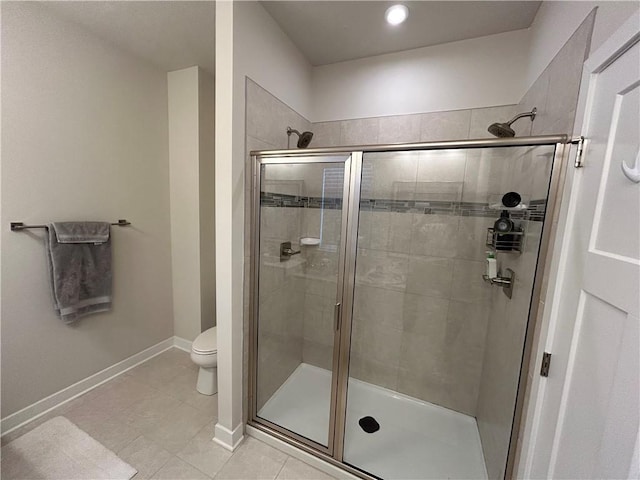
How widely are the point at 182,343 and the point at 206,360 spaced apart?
0.92 metres

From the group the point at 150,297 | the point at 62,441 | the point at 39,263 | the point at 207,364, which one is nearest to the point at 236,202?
the point at 207,364

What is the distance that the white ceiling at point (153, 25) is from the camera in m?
1.50

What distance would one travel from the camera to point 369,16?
1501 mm

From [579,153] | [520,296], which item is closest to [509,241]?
[520,296]

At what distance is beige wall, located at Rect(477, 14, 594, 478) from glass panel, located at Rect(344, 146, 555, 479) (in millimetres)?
15

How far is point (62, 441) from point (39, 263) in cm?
111

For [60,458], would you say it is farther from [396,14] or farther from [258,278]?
[396,14]

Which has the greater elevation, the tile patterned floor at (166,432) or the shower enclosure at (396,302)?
the shower enclosure at (396,302)

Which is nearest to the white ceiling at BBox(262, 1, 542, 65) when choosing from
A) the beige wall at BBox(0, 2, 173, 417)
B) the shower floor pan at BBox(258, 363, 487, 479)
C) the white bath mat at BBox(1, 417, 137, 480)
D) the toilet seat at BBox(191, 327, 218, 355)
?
the beige wall at BBox(0, 2, 173, 417)

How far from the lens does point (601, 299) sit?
2.32ft

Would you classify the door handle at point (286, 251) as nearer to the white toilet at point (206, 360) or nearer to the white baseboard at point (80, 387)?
the white toilet at point (206, 360)

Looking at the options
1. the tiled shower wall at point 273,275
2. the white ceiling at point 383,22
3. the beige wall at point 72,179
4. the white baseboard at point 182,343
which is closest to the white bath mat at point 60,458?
the beige wall at point 72,179

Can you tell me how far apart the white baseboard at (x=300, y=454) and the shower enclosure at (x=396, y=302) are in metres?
0.04

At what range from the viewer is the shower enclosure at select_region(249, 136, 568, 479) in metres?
1.34
